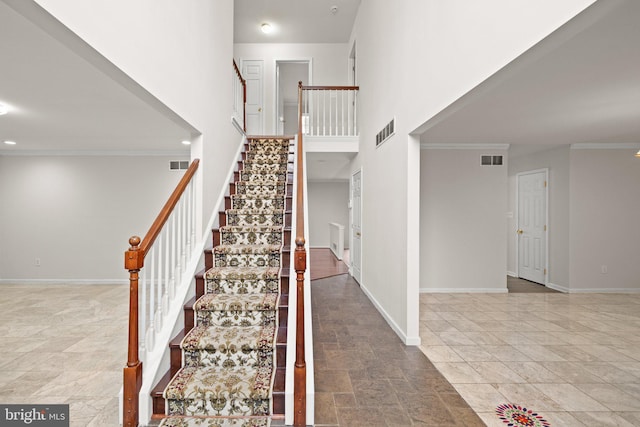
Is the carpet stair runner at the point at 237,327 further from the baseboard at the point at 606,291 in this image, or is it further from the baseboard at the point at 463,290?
the baseboard at the point at 606,291

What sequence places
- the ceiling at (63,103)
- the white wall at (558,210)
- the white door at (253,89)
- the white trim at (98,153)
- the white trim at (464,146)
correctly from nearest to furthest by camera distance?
the ceiling at (63,103) < the white trim at (464,146) < the white wall at (558,210) < the white trim at (98,153) < the white door at (253,89)

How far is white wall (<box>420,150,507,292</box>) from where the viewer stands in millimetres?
5496

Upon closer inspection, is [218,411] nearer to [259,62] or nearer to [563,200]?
[563,200]

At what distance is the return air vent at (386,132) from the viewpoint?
154 inches

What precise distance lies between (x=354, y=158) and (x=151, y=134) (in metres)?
3.73

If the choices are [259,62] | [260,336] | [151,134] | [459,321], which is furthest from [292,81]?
[260,336]

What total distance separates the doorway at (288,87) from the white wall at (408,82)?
243 centimetres

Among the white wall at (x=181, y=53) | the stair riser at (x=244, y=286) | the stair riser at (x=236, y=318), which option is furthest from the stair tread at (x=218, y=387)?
the white wall at (x=181, y=53)

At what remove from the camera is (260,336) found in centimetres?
245

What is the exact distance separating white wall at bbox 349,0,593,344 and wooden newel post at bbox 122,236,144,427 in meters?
2.47

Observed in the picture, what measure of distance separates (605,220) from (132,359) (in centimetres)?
700

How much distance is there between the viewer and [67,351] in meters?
3.17

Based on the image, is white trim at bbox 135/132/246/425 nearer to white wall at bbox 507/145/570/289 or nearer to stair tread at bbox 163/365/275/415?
stair tread at bbox 163/365/275/415

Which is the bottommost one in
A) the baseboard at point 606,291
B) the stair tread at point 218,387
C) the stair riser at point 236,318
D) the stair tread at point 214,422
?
the stair tread at point 214,422
